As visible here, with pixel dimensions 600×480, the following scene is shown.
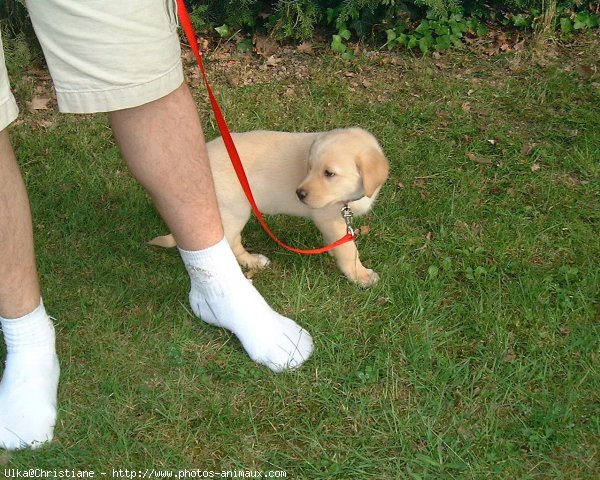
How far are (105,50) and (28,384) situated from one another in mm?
1156

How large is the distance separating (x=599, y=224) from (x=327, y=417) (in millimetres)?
1616

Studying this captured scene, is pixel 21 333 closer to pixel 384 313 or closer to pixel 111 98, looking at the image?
pixel 111 98

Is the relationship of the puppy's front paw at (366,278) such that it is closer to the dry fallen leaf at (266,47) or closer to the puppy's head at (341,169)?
the puppy's head at (341,169)

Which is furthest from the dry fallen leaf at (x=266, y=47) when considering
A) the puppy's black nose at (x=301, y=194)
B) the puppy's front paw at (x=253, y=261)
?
the puppy's black nose at (x=301, y=194)

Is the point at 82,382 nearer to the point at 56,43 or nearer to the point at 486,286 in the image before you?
the point at 56,43

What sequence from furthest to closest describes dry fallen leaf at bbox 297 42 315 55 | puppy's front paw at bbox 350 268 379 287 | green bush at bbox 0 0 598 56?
dry fallen leaf at bbox 297 42 315 55
green bush at bbox 0 0 598 56
puppy's front paw at bbox 350 268 379 287

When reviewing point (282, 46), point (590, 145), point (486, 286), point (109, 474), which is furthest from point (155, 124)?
point (282, 46)

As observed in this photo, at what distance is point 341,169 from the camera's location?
2760 millimetres

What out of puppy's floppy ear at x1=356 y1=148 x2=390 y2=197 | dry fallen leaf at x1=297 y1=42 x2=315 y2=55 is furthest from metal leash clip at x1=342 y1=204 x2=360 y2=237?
dry fallen leaf at x1=297 y1=42 x2=315 y2=55

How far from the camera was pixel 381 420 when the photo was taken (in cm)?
241

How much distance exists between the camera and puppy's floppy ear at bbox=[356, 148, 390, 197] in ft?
8.93

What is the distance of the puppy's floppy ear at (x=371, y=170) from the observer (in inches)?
107

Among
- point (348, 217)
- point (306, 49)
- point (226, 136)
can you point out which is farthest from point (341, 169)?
point (306, 49)

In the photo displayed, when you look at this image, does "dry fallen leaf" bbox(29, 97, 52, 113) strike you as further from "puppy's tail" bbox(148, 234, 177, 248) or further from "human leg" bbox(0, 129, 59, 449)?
"human leg" bbox(0, 129, 59, 449)
